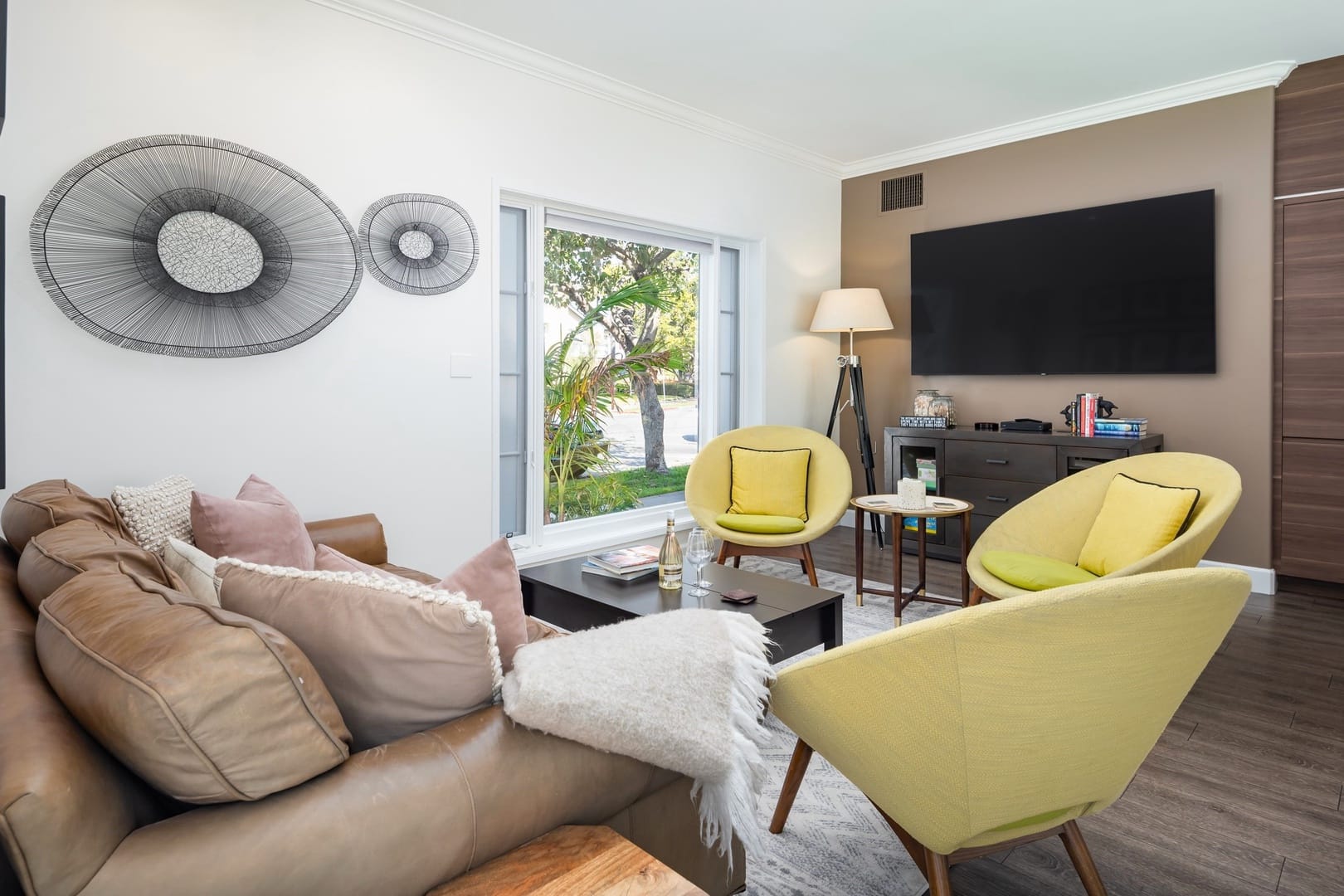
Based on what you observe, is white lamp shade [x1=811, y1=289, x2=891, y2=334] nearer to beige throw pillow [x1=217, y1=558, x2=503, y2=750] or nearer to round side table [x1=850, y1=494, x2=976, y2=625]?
round side table [x1=850, y1=494, x2=976, y2=625]

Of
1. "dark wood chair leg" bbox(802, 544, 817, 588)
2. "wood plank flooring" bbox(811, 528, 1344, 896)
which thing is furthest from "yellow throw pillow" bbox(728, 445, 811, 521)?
"wood plank flooring" bbox(811, 528, 1344, 896)

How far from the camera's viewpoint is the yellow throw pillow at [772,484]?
13.1 feet

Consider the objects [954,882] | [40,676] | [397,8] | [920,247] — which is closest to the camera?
[40,676]

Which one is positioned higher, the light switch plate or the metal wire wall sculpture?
the metal wire wall sculpture

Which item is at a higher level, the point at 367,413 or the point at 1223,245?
the point at 1223,245

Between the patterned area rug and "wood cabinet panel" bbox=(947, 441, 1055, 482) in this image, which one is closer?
the patterned area rug

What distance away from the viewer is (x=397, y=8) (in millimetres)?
3141

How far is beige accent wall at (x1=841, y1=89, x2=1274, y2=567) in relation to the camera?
3.94 m

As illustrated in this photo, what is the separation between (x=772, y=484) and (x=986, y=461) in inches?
54.8

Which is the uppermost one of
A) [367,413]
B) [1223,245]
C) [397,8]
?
[397,8]

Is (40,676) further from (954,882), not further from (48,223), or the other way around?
(48,223)

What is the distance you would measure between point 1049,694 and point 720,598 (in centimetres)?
131

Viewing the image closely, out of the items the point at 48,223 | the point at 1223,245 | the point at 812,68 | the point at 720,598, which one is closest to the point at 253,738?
A: the point at 720,598

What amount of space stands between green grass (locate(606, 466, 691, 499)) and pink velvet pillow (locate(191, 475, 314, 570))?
7.26 ft
